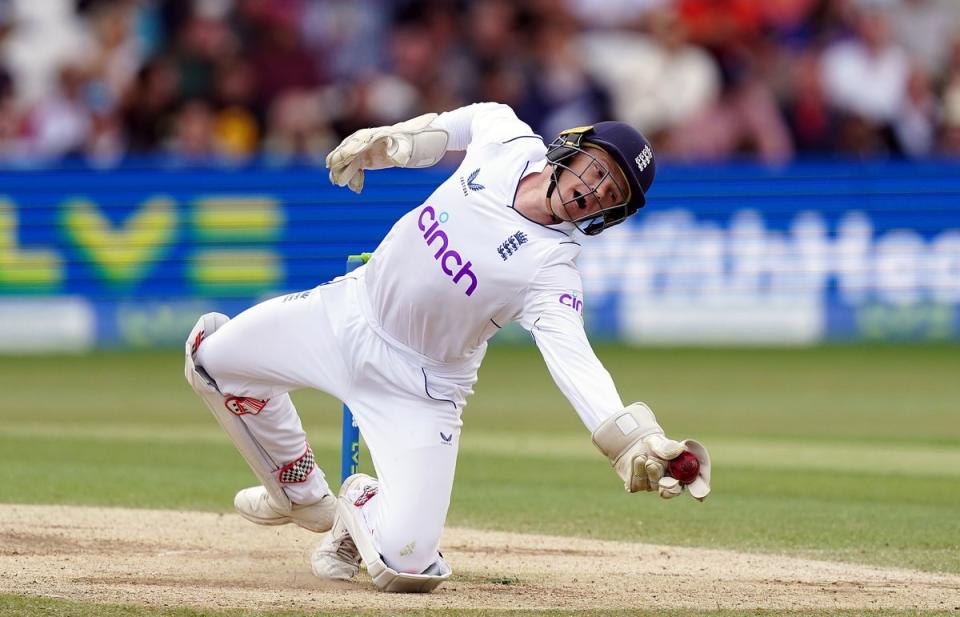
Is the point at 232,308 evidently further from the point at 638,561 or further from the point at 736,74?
the point at 638,561

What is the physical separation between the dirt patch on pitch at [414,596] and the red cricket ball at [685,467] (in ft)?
3.06

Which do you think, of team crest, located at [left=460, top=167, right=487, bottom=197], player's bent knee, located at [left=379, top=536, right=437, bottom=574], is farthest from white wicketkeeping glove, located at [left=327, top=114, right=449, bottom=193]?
player's bent knee, located at [left=379, top=536, right=437, bottom=574]

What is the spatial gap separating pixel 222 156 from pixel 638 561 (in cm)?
1063

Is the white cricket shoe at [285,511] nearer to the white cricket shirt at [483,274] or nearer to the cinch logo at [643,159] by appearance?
the white cricket shirt at [483,274]

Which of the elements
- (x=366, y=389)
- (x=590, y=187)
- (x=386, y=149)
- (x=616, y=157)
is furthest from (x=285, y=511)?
(x=616, y=157)

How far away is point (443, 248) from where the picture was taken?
246 inches

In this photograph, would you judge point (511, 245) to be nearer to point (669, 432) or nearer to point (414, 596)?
point (414, 596)

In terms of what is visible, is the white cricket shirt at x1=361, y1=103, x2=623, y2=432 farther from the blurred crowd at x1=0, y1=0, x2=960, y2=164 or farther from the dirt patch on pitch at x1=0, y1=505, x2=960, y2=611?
the blurred crowd at x1=0, y1=0, x2=960, y2=164

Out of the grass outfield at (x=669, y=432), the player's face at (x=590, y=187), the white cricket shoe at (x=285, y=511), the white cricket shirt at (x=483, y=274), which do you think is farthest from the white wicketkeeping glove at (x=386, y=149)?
the grass outfield at (x=669, y=432)

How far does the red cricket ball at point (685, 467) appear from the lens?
17.6 feet

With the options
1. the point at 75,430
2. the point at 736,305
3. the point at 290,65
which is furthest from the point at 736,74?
the point at 75,430

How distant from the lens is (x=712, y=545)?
782cm

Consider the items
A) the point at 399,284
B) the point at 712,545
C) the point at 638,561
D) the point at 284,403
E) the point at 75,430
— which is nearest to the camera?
the point at 399,284

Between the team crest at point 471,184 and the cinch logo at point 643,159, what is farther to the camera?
the team crest at point 471,184
